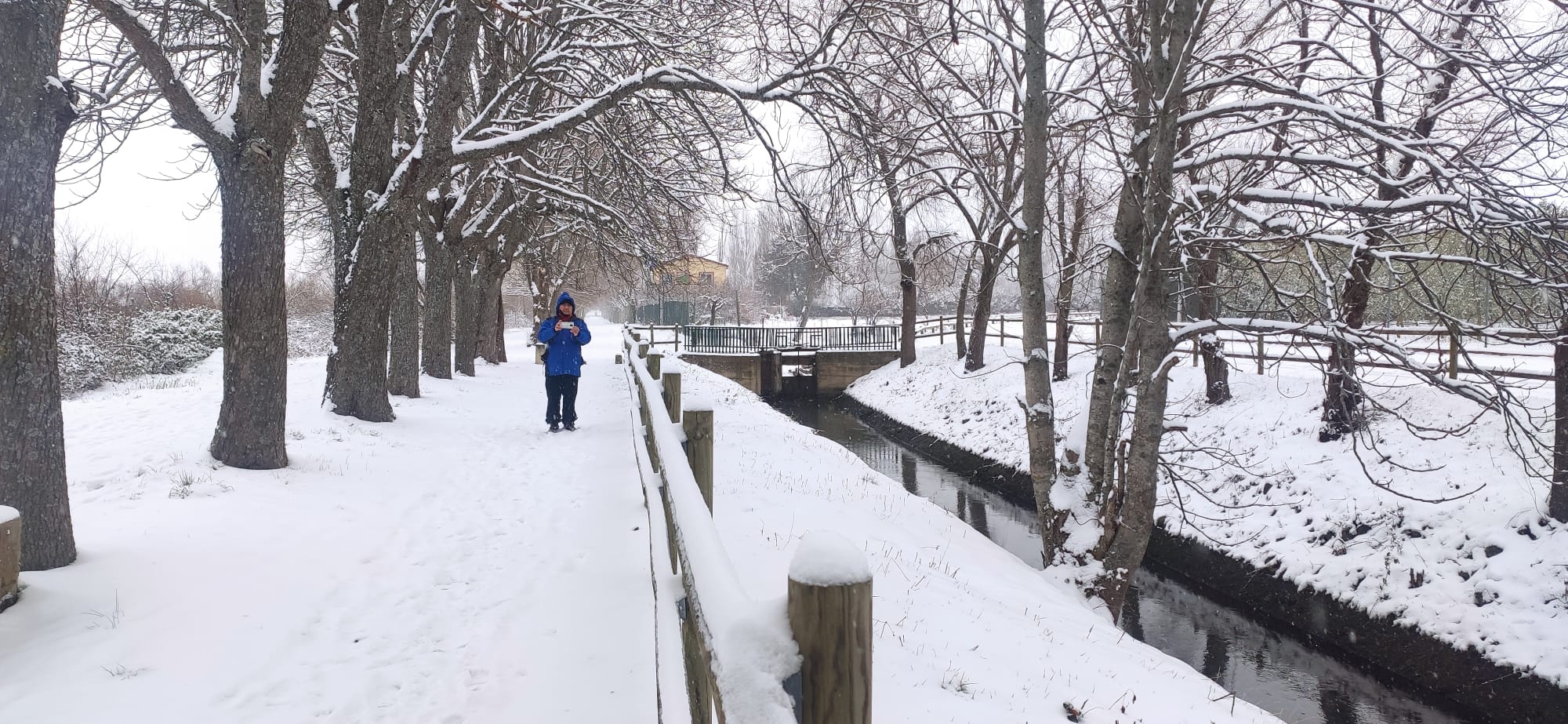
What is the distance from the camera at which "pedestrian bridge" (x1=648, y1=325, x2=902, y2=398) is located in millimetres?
28562

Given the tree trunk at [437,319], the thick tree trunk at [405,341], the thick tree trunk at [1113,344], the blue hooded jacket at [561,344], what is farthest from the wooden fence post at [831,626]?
the tree trunk at [437,319]

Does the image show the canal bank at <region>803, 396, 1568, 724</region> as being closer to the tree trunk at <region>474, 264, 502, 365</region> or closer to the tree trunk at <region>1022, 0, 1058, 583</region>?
the tree trunk at <region>1022, 0, 1058, 583</region>

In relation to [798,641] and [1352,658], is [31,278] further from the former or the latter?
[1352,658]

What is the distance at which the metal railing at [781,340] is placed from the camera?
29.5 m

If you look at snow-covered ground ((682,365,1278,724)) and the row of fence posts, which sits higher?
the row of fence posts

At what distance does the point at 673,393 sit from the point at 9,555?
322 cm

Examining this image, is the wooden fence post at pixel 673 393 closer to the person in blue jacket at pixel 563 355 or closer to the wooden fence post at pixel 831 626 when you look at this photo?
the wooden fence post at pixel 831 626

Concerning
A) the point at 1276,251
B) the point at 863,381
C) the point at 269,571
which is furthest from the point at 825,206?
the point at 863,381

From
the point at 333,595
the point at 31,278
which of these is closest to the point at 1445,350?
the point at 333,595

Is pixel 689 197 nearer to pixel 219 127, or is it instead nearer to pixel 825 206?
pixel 825 206

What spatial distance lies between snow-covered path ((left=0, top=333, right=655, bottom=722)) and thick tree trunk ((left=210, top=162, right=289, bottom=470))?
25 cm

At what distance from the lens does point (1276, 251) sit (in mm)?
6246

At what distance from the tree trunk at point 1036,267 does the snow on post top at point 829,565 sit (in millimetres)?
6161

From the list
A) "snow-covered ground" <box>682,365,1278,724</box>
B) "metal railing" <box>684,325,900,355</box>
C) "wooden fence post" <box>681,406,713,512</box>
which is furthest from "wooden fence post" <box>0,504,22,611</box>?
"metal railing" <box>684,325,900,355</box>
